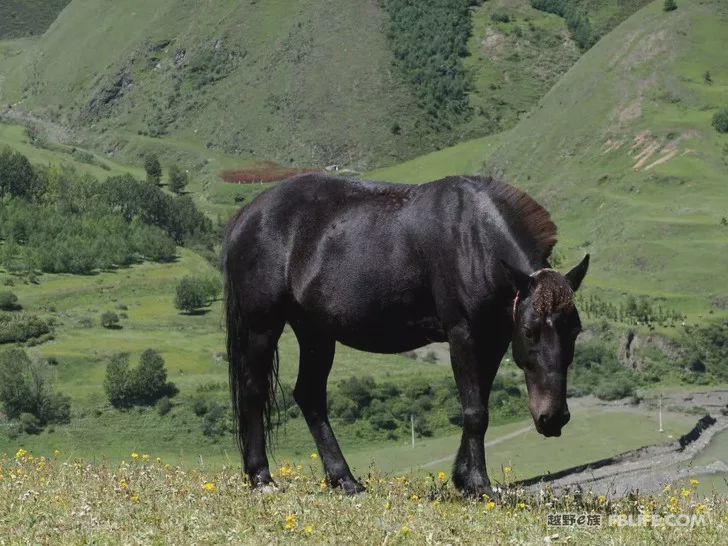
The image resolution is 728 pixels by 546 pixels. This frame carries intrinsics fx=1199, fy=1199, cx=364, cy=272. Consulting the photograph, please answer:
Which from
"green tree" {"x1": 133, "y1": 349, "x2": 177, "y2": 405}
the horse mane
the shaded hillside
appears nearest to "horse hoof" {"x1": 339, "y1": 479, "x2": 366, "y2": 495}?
the horse mane

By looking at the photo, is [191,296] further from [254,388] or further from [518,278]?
[518,278]

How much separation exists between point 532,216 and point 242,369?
179 inches

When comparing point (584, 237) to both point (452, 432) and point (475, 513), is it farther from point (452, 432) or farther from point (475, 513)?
point (475, 513)

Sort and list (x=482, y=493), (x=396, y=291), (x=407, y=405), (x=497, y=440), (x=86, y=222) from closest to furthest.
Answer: (x=482, y=493)
(x=396, y=291)
(x=497, y=440)
(x=407, y=405)
(x=86, y=222)

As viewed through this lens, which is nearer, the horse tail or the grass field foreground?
the grass field foreground

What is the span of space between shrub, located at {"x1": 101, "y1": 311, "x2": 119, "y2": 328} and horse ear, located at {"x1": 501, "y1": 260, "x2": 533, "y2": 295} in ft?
412

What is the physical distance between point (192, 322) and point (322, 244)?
12794 centimetres

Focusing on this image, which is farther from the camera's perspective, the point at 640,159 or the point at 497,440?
the point at 640,159

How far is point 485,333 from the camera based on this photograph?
13.4 metres

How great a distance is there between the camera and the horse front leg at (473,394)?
13.4 meters

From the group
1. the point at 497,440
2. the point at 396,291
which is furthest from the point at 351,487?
the point at 497,440

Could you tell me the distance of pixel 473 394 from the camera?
13469 millimetres

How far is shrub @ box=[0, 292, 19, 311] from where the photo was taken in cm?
14038

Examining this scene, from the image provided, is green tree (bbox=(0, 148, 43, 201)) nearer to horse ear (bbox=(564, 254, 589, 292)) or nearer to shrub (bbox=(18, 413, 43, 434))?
shrub (bbox=(18, 413, 43, 434))
